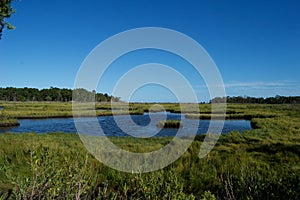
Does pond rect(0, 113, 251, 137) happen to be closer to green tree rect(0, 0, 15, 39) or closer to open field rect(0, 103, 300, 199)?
open field rect(0, 103, 300, 199)

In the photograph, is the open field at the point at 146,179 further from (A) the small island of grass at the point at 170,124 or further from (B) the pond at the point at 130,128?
(A) the small island of grass at the point at 170,124

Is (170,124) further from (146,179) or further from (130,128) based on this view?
(146,179)

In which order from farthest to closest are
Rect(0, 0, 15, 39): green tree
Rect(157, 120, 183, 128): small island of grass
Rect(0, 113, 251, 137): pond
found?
Rect(157, 120, 183, 128): small island of grass < Rect(0, 113, 251, 137): pond < Rect(0, 0, 15, 39): green tree

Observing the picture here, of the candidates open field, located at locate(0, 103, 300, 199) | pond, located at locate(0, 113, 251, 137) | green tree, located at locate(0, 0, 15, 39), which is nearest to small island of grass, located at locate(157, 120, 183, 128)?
pond, located at locate(0, 113, 251, 137)

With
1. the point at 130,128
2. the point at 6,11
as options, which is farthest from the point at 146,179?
the point at 130,128

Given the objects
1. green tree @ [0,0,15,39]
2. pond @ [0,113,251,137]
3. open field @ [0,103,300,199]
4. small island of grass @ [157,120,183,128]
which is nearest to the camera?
open field @ [0,103,300,199]

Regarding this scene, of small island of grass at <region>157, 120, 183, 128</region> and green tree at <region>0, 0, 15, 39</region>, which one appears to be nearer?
green tree at <region>0, 0, 15, 39</region>

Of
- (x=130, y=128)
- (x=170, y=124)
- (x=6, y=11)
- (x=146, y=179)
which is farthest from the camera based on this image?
(x=170, y=124)

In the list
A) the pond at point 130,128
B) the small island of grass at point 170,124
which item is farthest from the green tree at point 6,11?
the small island of grass at point 170,124

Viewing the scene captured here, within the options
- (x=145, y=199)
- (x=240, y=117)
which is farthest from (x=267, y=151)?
(x=240, y=117)

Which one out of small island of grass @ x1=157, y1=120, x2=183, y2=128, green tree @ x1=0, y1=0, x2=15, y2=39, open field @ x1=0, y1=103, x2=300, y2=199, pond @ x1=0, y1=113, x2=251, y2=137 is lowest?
pond @ x1=0, y1=113, x2=251, y2=137

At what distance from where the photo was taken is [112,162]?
27.2 feet

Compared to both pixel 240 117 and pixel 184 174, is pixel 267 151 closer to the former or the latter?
pixel 184 174

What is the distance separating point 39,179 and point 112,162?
16.8 ft
